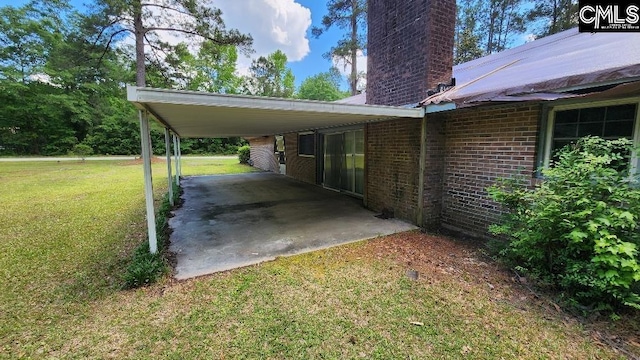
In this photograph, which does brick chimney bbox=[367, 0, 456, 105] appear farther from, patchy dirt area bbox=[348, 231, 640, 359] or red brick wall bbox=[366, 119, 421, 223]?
patchy dirt area bbox=[348, 231, 640, 359]

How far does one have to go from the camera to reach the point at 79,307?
271cm

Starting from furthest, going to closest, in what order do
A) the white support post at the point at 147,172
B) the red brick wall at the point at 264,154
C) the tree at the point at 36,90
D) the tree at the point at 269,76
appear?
the tree at the point at 269,76 → the tree at the point at 36,90 → the red brick wall at the point at 264,154 → the white support post at the point at 147,172

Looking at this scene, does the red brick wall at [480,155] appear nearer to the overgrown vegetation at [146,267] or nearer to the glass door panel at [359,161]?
the glass door panel at [359,161]

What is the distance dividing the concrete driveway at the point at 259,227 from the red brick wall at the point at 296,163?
2.38 meters

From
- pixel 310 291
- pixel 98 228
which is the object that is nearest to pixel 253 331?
pixel 310 291

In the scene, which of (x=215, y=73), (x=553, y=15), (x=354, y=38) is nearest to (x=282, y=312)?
(x=354, y=38)

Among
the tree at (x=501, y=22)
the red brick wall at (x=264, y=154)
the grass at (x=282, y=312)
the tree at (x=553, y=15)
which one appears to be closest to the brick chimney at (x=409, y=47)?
the grass at (x=282, y=312)

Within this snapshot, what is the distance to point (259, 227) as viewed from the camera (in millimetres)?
5156

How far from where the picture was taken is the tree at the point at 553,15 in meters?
12.9

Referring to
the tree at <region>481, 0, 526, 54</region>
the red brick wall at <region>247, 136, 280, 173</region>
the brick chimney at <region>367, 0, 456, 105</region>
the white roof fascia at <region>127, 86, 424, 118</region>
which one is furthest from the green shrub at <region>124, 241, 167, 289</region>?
the tree at <region>481, 0, 526, 54</region>

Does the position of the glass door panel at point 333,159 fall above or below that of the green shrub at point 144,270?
above

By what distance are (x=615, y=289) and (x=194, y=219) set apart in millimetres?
6129

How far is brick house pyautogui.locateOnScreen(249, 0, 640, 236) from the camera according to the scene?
309 cm

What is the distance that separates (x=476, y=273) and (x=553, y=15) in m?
17.2
